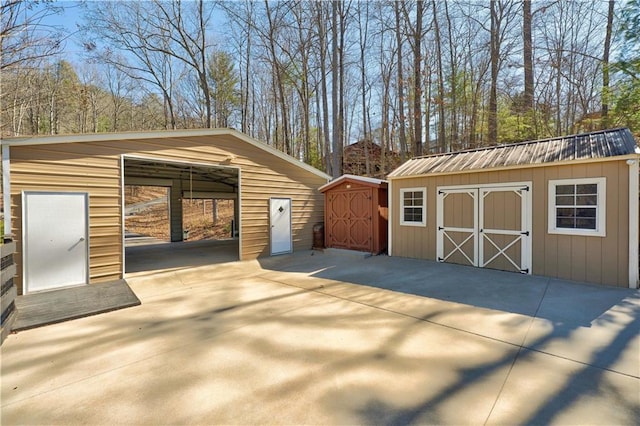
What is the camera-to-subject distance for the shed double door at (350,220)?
8438 millimetres

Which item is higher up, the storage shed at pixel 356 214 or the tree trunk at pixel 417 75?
the tree trunk at pixel 417 75

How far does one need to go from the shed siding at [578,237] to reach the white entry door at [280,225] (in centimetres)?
434

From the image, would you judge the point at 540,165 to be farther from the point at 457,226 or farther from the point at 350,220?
the point at 350,220

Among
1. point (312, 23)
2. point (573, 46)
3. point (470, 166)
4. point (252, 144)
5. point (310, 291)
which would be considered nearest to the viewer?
point (310, 291)

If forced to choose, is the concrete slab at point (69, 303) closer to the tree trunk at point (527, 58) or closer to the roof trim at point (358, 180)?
the roof trim at point (358, 180)

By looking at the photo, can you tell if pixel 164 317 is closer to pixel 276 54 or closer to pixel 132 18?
pixel 276 54

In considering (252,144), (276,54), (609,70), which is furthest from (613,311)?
(276,54)

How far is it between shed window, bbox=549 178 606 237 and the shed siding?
8 cm

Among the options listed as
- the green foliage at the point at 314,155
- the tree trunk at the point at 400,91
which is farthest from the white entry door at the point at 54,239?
the green foliage at the point at 314,155

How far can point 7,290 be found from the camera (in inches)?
141

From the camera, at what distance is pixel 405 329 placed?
342 centimetres

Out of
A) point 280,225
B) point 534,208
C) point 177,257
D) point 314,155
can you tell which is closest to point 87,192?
point 177,257

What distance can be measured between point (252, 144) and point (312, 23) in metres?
8.02

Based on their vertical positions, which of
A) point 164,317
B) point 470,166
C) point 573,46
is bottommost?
point 164,317
